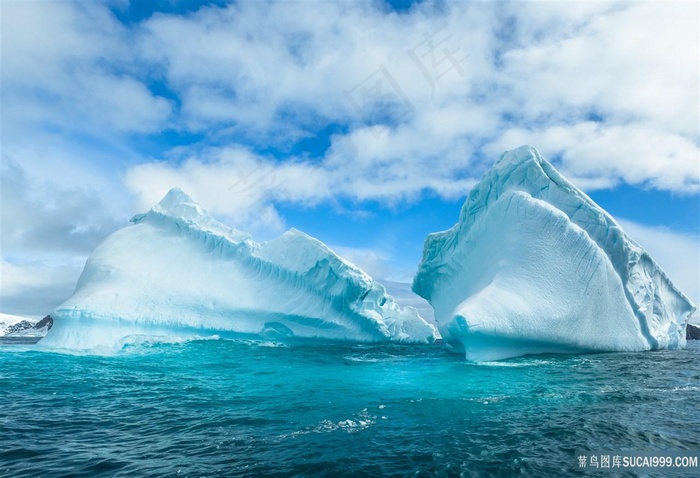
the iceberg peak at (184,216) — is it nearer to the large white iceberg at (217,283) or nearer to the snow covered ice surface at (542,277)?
the large white iceberg at (217,283)

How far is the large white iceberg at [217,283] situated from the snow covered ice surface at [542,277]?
469cm

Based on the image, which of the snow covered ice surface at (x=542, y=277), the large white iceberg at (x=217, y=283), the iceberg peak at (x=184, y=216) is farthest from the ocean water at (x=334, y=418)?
the iceberg peak at (x=184, y=216)

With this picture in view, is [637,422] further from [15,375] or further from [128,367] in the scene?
[15,375]

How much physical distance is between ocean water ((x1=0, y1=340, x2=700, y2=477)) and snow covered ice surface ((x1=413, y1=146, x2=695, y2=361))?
1479 millimetres

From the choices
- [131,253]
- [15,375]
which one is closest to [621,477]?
[15,375]

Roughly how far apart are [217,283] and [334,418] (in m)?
13.7

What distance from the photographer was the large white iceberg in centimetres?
1744

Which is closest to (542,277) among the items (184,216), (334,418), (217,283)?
(334,418)

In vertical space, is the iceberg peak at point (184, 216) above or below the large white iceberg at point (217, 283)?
above

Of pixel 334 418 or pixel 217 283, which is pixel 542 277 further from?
pixel 217 283

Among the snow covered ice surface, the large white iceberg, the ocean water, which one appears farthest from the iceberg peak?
the snow covered ice surface

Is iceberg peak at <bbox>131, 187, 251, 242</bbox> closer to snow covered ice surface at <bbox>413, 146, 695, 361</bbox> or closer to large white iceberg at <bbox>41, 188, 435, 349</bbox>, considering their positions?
large white iceberg at <bbox>41, 188, 435, 349</bbox>

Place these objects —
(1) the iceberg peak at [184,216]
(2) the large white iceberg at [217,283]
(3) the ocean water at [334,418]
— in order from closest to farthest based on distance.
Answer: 1. (3) the ocean water at [334,418]
2. (2) the large white iceberg at [217,283]
3. (1) the iceberg peak at [184,216]

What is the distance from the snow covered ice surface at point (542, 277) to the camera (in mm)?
13273
